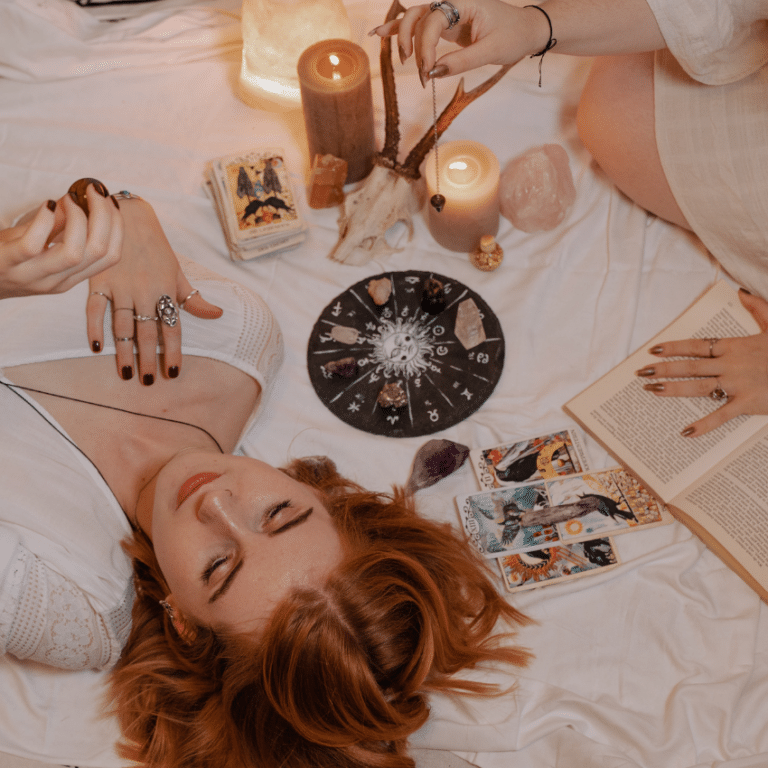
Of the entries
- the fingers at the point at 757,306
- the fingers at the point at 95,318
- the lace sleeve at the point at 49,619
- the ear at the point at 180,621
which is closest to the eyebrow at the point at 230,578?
the ear at the point at 180,621

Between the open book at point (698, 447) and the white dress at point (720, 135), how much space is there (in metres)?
0.14

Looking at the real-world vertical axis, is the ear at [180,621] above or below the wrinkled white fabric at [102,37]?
below

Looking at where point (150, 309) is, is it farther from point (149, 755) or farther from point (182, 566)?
point (149, 755)

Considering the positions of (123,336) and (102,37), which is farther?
(102,37)

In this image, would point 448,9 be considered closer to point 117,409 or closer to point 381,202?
point 381,202

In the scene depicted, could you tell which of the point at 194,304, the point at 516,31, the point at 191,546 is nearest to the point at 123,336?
the point at 194,304

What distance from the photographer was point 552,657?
55.2 inches

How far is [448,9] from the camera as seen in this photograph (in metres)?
1.25

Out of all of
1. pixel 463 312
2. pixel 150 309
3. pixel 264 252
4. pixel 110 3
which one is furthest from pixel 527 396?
pixel 110 3

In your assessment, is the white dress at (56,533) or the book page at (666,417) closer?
the white dress at (56,533)

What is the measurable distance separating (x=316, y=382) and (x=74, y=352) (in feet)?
1.75

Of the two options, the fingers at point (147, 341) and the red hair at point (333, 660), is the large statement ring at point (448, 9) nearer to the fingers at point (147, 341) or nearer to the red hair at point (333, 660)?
the fingers at point (147, 341)

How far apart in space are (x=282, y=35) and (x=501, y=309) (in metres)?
0.90

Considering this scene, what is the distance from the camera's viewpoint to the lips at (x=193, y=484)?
1.18 metres
